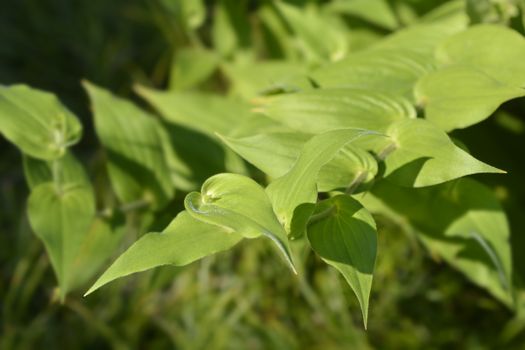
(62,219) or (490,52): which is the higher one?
(490,52)

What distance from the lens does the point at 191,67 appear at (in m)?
1.08

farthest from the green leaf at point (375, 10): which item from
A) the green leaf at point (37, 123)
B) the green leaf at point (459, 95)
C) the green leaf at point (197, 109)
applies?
the green leaf at point (37, 123)

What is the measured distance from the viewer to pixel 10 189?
4.66 feet

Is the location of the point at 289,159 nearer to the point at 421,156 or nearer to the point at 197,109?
the point at 421,156

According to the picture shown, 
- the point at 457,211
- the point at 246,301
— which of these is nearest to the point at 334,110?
the point at 457,211

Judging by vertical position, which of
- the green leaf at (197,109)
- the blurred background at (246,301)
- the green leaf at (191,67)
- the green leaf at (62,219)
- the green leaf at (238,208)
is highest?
the green leaf at (238,208)

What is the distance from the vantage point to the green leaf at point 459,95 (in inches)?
23.4

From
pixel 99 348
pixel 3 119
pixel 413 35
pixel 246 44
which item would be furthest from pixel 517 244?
pixel 99 348

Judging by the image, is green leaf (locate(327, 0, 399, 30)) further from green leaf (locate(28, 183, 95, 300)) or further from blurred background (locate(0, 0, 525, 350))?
green leaf (locate(28, 183, 95, 300))

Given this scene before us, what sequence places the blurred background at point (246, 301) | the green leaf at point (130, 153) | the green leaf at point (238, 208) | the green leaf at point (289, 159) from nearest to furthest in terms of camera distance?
the green leaf at point (238, 208) < the green leaf at point (289, 159) < the green leaf at point (130, 153) < the blurred background at point (246, 301)

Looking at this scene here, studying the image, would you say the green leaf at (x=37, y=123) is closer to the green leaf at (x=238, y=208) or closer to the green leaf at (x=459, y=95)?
the green leaf at (x=238, y=208)

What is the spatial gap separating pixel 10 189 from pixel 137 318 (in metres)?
0.39

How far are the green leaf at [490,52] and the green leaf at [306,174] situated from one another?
0.24 meters

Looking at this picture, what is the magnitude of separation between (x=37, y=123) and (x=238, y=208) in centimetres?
34
